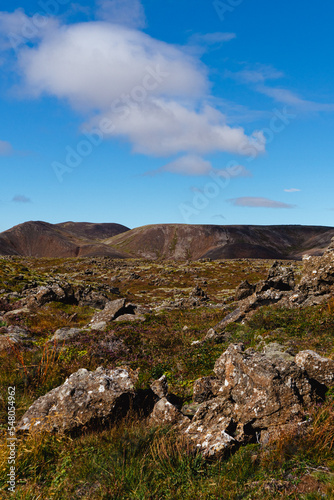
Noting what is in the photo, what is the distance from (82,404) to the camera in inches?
282

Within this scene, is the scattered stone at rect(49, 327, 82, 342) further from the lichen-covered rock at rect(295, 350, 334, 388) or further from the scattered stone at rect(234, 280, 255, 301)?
the scattered stone at rect(234, 280, 255, 301)

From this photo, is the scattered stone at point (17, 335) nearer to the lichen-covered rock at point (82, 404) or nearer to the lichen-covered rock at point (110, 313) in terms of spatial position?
the lichen-covered rock at point (82, 404)

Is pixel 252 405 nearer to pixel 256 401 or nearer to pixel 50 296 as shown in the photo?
pixel 256 401

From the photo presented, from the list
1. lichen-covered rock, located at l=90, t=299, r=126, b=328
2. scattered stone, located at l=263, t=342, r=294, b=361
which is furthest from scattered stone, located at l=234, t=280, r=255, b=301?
scattered stone, located at l=263, t=342, r=294, b=361

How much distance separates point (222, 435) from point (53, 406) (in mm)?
4131

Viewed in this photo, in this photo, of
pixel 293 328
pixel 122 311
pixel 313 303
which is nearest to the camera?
pixel 293 328

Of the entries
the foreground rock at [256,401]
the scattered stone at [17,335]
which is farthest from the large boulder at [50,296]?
the foreground rock at [256,401]

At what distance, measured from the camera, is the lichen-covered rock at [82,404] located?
686cm

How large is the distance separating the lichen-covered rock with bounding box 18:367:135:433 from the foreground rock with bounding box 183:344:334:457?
1765 mm

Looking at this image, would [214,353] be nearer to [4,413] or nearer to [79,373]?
[79,373]

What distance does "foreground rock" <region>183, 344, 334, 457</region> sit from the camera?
618 centimetres

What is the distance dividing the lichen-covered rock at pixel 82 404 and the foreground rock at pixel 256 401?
1.77 m

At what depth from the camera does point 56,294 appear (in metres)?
28.8

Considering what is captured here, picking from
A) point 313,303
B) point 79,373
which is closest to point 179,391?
point 79,373
